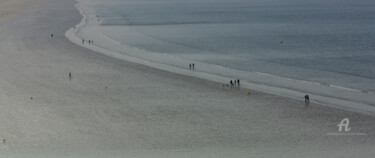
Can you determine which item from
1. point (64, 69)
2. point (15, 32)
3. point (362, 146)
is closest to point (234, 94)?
point (362, 146)

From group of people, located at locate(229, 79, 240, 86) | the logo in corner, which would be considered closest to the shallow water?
group of people, located at locate(229, 79, 240, 86)

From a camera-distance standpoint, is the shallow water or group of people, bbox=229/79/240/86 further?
the shallow water

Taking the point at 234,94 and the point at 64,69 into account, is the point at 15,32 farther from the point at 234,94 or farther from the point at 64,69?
the point at 234,94

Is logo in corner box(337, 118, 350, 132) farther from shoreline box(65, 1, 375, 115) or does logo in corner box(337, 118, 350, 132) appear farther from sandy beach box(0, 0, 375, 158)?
shoreline box(65, 1, 375, 115)

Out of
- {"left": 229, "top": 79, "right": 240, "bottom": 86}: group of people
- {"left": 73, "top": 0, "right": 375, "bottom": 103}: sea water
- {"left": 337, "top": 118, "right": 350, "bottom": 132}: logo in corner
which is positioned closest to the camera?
{"left": 337, "top": 118, "right": 350, "bottom": 132}: logo in corner

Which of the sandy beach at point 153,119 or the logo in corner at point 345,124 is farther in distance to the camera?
the logo in corner at point 345,124

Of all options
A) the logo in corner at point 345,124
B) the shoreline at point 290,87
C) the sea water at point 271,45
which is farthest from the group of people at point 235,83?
the logo in corner at point 345,124

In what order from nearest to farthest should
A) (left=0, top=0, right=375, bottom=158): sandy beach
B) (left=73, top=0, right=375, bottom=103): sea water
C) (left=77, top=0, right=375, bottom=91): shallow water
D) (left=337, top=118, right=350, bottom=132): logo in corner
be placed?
(left=0, top=0, right=375, bottom=158): sandy beach, (left=337, top=118, right=350, bottom=132): logo in corner, (left=73, top=0, right=375, bottom=103): sea water, (left=77, top=0, right=375, bottom=91): shallow water

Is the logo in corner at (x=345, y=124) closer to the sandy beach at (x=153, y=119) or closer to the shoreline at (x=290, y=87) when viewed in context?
the sandy beach at (x=153, y=119)
